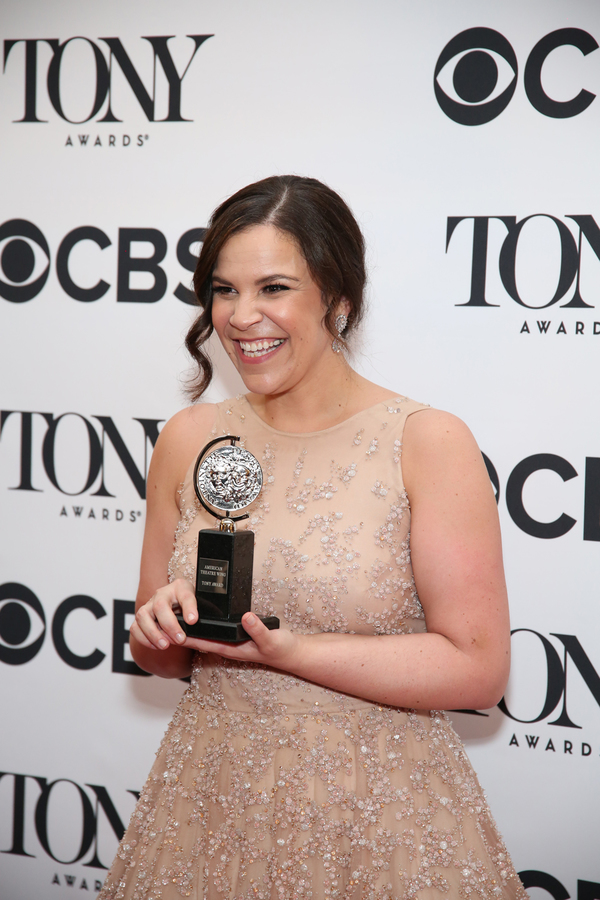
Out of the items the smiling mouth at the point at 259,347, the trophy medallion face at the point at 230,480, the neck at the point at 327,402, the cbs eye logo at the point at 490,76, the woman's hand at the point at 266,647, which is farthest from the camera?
the cbs eye logo at the point at 490,76

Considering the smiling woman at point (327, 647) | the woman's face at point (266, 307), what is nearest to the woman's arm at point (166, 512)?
the smiling woman at point (327, 647)

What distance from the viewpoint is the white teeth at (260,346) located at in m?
1.35

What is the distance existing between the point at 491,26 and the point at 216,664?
1.52 meters

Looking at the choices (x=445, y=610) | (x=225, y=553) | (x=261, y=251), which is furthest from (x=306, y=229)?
(x=445, y=610)

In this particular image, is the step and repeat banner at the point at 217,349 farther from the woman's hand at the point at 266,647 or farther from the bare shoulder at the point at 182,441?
the woman's hand at the point at 266,647

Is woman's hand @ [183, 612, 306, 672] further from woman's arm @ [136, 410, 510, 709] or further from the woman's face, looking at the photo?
the woman's face

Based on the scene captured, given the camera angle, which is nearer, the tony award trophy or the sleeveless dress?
the tony award trophy

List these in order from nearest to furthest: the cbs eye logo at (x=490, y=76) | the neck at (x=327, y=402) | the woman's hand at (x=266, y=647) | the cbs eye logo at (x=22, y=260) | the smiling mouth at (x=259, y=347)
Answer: the woman's hand at (x=266, y=647), the smiling mouth at (x=259, y=347), the neck at (x=327, y=402), the cbs eye logo at (x=490, y=76), the cbs eye logo at (x=22, y=260)

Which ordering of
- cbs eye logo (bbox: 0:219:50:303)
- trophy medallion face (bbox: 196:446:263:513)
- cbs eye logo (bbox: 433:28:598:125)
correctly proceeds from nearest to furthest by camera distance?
trophy medallion face (bbox: 196:446:263:513), cbs eye logo (bbox: 433:28:598:125), cbs eye logo (bbox: 0:219:50:303)

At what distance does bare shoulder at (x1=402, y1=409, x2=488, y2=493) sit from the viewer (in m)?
1.30

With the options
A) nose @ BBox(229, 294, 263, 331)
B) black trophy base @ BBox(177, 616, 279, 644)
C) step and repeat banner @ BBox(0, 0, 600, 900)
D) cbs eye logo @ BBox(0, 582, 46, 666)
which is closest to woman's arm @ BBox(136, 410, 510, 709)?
black trophy base @ BBox(177, 616, 279, 644)

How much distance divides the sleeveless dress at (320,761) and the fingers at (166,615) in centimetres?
17

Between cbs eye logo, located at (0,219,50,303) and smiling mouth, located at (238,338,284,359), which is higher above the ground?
cbs eye logo, located at (0,219,50,303)

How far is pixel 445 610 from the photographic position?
1.29 metres
